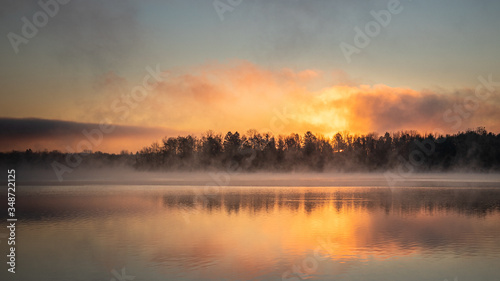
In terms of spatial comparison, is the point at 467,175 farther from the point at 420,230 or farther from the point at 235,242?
the point at 235,242

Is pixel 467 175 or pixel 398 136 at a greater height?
pixel 398 136

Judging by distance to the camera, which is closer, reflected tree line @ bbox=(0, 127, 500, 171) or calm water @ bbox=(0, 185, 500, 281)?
calm water @ bbox=(0, 185, 500, 281)

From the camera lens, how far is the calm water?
17.0 m

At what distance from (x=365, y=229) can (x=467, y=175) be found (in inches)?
4017

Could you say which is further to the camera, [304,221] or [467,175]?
[467,175]

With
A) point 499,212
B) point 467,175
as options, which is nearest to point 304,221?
point 499,212

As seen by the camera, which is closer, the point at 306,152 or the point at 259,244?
the point at 259,244

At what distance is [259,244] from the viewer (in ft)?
74.0

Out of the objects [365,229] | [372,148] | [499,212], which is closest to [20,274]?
[365,229]

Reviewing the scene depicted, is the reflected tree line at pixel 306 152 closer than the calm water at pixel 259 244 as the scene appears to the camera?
No

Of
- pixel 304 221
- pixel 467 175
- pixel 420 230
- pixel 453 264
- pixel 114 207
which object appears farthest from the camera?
pixel 467 175

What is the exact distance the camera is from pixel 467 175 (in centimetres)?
11619

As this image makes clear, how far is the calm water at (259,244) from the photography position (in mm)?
16953

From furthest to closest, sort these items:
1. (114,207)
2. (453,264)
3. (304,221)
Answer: (114,207) → (304,221) → (453,264)
